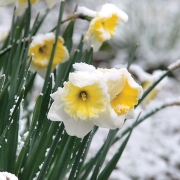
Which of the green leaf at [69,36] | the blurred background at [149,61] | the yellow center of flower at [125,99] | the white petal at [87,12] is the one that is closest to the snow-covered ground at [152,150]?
the blurred background at [149,61]

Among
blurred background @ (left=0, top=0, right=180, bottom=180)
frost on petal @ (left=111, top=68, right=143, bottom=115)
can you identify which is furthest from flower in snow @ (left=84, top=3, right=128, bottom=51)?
blurred background @ (left=0, top=0, right=180, bottom=180)

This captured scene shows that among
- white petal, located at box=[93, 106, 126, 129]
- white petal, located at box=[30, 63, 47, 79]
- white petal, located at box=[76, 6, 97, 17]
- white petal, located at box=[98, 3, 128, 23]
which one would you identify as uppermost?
white petal, located at box=[76, 6, 97, 17]

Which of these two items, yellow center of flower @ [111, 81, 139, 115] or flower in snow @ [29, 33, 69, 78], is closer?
yellow center of flower @ [111, 81, 139, 115]

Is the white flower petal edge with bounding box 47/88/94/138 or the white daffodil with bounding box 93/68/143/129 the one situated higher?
the white daffodil with bounding box 93/68/143/129

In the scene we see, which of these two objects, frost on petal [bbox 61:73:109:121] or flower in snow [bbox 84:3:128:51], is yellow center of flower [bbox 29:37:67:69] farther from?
frost on petal [bbox 61:73:109:121]

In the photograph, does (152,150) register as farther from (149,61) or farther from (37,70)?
(37,70)

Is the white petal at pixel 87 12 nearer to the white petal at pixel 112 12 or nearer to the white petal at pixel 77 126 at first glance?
the white petal at pixel 112 12

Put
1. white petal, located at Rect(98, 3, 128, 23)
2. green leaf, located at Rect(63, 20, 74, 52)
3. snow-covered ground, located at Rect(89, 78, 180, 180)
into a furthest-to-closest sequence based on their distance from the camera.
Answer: snow-covered ground, located at Rect(89, 78, 180, 180)
green leaf, located at Rect(63, 20, 74, 52)
white petal, located at Rect(98, 3, 128, 23)

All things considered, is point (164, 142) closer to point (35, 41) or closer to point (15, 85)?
point (35, 41)
